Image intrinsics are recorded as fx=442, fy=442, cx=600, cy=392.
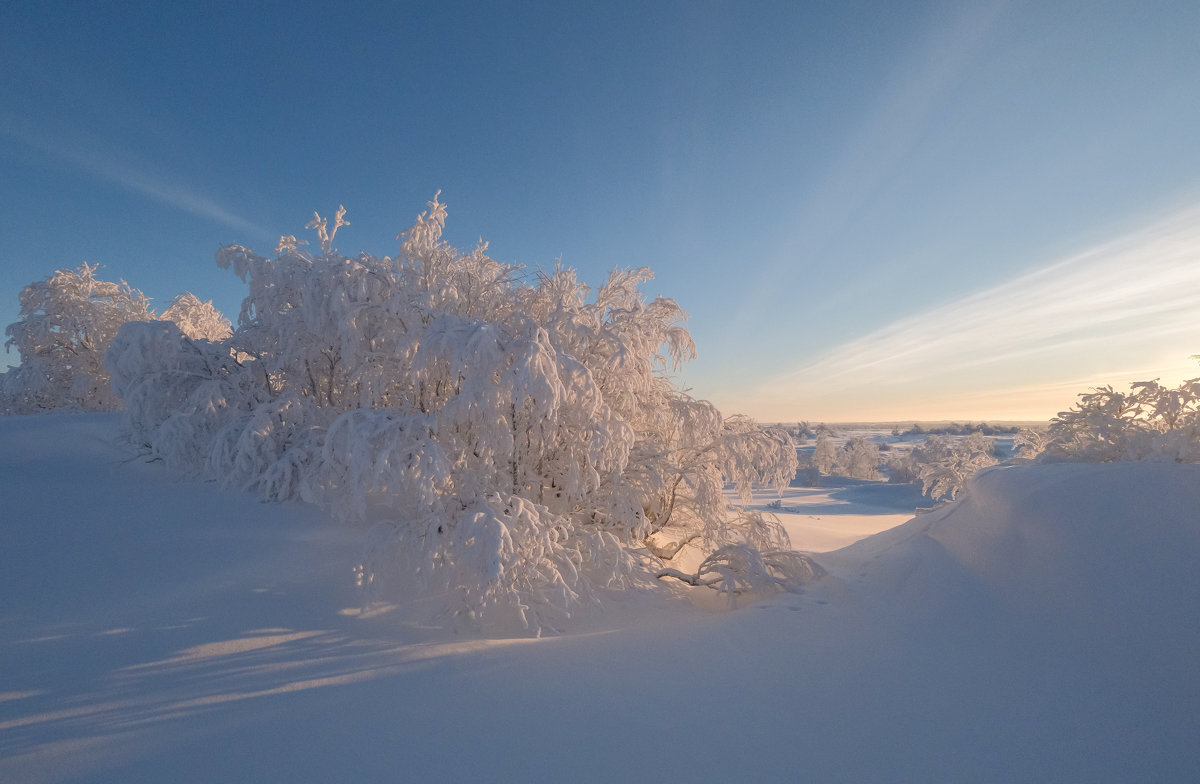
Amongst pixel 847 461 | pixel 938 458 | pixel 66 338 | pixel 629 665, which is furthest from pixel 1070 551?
pixel 847 461

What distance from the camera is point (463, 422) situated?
18.1ft

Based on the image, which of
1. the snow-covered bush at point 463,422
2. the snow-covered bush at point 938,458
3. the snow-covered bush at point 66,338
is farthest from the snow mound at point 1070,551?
the snow-covered bush at point 66,338

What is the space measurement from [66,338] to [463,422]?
682 inches

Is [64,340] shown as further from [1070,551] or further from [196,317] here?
[1070,551]

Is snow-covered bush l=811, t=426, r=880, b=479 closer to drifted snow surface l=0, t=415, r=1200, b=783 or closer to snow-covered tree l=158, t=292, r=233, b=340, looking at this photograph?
drifted snow surface l=0, t=415, r=1200, b=783

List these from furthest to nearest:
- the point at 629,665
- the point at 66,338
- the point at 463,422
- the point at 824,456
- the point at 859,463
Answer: the point at 859,463
the point at 824,456
the point at 66,338
the point at 463,422
the point at 629,665

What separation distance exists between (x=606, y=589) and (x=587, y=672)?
1970 millimetres

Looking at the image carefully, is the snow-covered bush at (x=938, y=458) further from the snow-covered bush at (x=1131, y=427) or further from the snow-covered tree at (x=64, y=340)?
the snow-covered tree at (x=64, y=340)

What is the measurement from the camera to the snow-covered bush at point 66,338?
43.5 feet

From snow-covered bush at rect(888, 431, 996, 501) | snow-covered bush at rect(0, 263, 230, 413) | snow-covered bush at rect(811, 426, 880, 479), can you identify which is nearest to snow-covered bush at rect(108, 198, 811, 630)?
snow-covered bush at rect(0, 263, 230, 413)

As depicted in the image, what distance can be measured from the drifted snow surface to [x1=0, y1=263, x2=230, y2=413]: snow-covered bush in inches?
448

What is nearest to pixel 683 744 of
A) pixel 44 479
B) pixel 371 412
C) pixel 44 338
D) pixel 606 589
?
pixel 606 589

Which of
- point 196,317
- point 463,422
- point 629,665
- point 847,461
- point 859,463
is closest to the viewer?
point 629,665

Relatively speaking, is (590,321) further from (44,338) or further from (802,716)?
(44,338)
